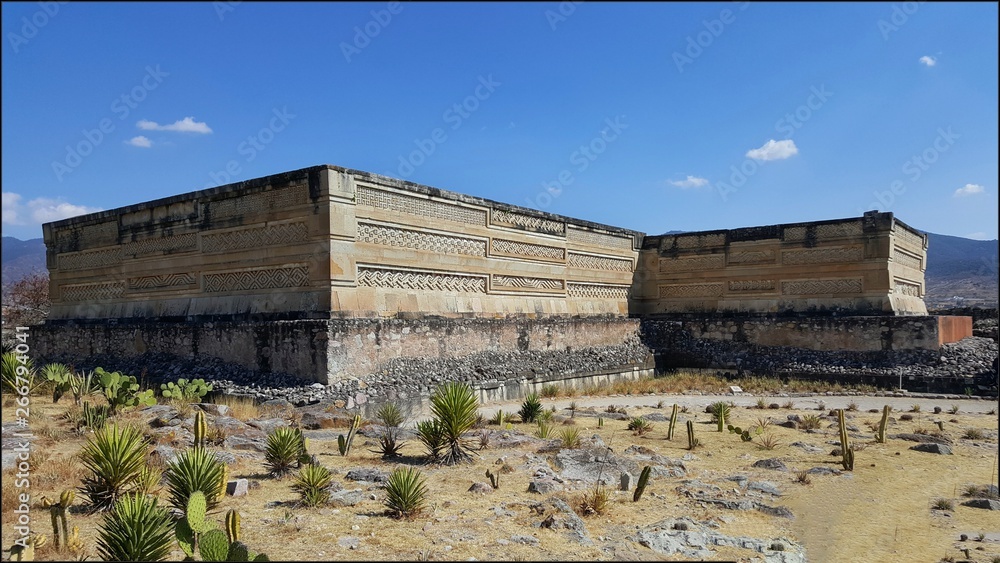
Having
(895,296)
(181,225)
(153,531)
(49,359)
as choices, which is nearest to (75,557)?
(153,531)

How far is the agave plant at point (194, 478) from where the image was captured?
5.28 m

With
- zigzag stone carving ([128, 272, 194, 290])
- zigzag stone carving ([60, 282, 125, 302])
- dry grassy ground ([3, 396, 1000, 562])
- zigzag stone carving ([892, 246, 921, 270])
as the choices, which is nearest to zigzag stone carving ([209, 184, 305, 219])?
zigzag stone carving ([128, 272, 194, 290])

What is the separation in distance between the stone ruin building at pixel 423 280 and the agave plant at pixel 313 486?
488 centimetres

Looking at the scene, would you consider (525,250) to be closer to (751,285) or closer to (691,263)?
(691,263)

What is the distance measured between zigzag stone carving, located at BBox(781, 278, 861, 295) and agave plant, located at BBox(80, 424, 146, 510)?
1679cm

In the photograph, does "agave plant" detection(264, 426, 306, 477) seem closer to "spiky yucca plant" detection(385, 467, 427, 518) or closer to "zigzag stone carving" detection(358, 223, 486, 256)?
"spiky yucca plant" detection(385, 467, 427, 518)

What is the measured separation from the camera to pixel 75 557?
4.43 metres

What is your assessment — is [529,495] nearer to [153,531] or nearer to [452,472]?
[452,472]

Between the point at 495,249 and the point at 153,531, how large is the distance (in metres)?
11.4

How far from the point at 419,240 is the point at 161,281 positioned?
5.94m

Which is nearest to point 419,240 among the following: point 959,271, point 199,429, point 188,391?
point 188,391

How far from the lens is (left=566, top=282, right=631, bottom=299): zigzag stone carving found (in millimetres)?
18109

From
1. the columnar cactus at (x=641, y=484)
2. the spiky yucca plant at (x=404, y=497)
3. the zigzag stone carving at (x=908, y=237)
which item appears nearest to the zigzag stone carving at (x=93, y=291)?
the spiky yucca plant at (x=404, y=497)

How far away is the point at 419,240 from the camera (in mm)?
13359
